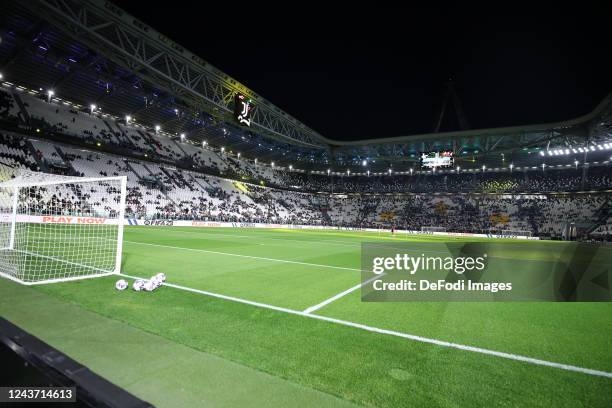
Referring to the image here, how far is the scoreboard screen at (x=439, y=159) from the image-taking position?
43906mm

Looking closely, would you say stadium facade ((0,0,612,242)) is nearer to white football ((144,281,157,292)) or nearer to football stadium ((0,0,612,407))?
football stadium ((0,0,612,407))

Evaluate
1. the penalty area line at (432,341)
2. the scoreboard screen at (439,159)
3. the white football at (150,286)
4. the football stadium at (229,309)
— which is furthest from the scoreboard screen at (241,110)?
the scoreboard screen at (439,159)

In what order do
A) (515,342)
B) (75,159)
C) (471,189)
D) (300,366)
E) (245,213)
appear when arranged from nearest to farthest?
(300,366)
(515,342)
(75,159)
(245,213)
(471,189)

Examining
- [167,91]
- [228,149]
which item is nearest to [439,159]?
[228,149]

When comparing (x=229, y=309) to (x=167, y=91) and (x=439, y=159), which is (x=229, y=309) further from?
(x=439, y=159)

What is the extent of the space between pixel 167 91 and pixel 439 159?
36.2 m

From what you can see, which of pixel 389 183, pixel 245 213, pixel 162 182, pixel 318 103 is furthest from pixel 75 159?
pixel 389 183

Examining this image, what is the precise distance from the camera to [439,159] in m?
44.2

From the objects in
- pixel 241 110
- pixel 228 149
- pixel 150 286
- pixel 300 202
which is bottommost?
pixel 150 286

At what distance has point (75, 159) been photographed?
3641cm

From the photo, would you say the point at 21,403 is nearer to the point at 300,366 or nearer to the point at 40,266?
the point at 300,366

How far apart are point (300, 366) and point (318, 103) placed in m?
42.0

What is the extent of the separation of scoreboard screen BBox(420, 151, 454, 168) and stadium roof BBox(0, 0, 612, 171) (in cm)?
348

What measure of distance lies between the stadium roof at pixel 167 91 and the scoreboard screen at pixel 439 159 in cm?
348
